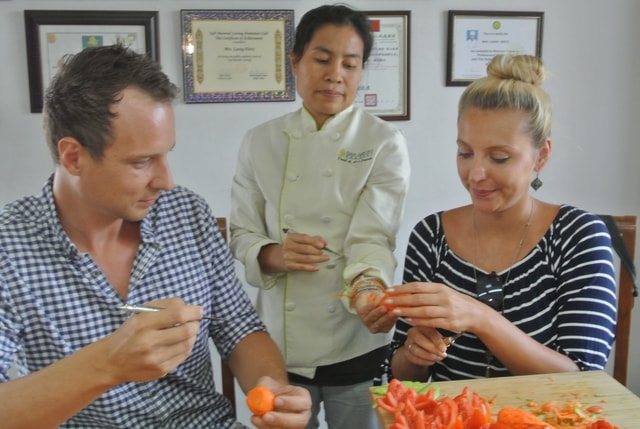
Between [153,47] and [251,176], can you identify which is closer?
[251,176]

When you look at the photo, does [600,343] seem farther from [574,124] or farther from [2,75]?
[2,75]

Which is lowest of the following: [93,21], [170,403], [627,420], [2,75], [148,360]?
[170,403]

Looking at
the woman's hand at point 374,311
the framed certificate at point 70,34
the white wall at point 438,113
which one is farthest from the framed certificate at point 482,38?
the woman's hand at point 374,311

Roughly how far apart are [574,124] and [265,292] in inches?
75.0

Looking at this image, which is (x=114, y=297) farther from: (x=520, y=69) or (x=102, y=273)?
(x=520, y=69)

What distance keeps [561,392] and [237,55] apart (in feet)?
6.59

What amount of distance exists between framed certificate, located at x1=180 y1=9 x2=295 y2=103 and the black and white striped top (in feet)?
4.53

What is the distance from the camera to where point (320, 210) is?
72.4 inches

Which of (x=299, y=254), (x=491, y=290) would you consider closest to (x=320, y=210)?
(x=299, y=254)

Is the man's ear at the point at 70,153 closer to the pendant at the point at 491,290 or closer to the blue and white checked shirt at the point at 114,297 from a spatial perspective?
the blue and white checked shirt at the point at 114,297

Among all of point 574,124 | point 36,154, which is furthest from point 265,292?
point 574,124

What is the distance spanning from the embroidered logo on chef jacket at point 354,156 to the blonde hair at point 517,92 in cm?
31

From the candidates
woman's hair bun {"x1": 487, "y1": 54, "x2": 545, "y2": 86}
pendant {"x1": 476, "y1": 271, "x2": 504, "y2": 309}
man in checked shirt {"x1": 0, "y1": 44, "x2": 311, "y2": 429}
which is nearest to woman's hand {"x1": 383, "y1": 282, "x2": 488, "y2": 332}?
pendant {"x1": 476, "y1": 271, "x2": 504, "y2": 309}

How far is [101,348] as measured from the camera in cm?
110
